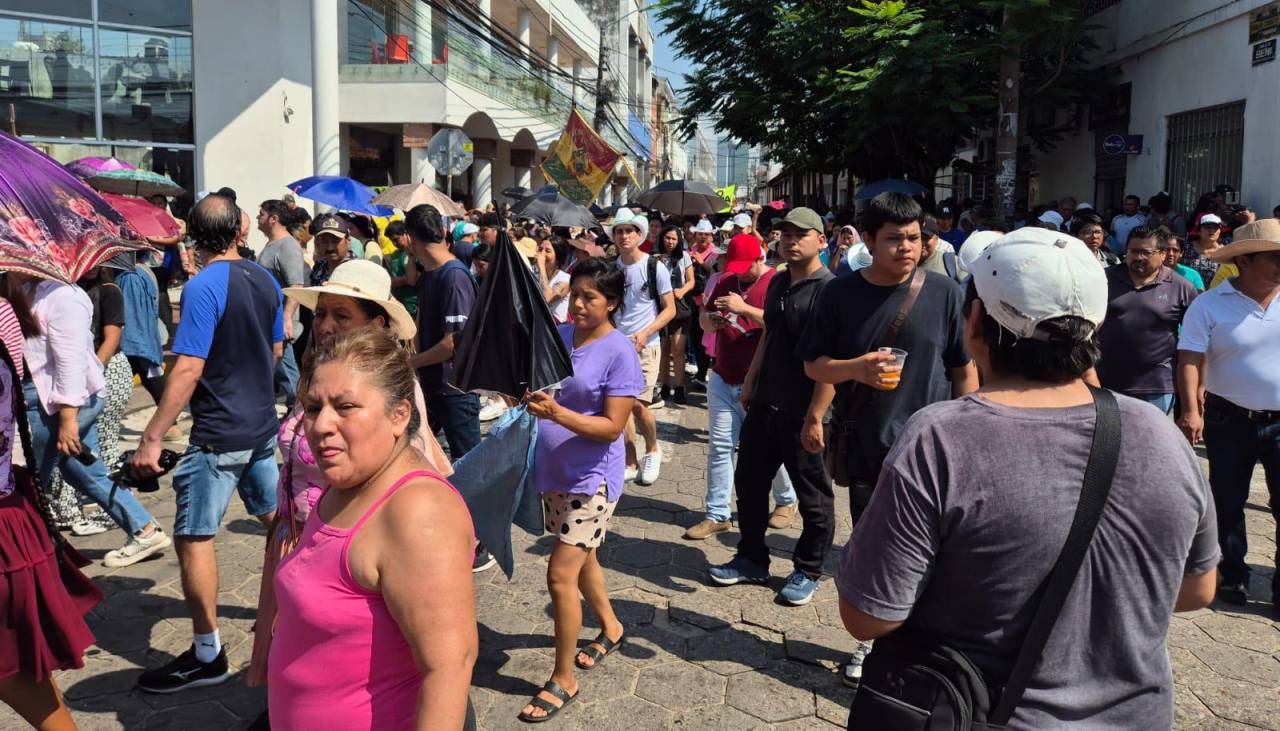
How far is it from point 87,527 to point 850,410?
4.49m

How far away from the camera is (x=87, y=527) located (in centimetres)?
559

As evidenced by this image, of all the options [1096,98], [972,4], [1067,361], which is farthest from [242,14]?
[1067,361]

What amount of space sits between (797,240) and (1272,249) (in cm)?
216

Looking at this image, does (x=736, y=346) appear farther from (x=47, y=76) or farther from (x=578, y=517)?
(x=47, y=76)

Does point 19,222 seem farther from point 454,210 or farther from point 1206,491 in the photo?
point 454,210

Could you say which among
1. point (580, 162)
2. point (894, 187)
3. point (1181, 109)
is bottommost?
point (894, 187)

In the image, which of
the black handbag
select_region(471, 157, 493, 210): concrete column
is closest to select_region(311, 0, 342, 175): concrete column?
select_region(471, 157, 493, 210): concrete column

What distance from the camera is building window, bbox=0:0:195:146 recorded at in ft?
54.1

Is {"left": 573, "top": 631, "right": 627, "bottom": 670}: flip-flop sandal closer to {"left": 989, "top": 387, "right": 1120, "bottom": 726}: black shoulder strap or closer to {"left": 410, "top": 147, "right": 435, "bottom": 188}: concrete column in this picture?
{"left": 989, "top": 387, "right": 1120, "bottom": 726}: black shoulder strap

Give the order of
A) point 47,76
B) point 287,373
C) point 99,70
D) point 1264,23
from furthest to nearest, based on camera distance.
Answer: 1. point 99,70
2. point 47,76
3. point 1264,23
4. point 287,373

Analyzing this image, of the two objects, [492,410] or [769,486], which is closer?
[769,486]

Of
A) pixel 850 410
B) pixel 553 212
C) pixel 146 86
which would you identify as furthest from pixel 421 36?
pixel 850 410

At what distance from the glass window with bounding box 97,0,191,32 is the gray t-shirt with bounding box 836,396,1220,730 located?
63.2ft

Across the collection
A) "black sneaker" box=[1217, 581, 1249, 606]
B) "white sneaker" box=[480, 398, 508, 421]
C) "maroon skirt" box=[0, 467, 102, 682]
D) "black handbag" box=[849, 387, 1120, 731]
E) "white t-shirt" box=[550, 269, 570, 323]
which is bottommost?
"black sneaker" box=[1217, 581, 1249, 606]
